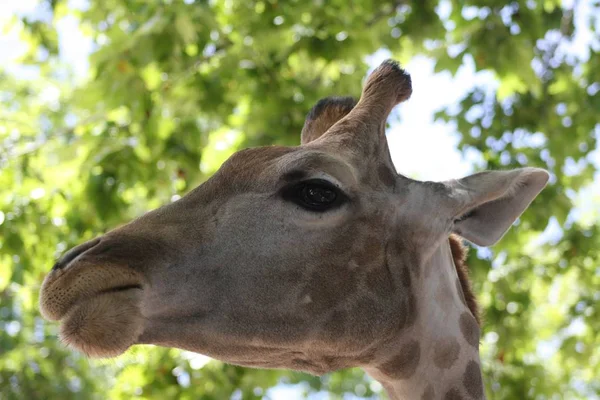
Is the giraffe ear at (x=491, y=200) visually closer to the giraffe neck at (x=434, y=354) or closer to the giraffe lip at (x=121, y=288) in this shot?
the giraffe neck at (x=434, y=354)

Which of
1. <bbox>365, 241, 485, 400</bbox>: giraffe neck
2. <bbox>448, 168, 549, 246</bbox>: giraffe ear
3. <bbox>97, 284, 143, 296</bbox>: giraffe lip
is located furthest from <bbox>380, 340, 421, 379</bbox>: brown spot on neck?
<bbox>97, 284, 143, 296</bbox>: giraffe lip

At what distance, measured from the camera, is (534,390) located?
6.11 m

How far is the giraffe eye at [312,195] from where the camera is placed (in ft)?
6.73

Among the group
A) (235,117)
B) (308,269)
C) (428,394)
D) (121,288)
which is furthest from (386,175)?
(235,117)

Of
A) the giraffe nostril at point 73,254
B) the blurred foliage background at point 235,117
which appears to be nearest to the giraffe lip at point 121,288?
the giraffe nostril at point 73,254

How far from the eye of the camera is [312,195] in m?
2.06

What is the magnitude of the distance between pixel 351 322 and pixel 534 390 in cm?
462

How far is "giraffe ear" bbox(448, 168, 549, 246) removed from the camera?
89.7 inches

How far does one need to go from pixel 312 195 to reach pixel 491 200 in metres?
0.64

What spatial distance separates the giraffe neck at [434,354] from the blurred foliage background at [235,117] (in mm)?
2696

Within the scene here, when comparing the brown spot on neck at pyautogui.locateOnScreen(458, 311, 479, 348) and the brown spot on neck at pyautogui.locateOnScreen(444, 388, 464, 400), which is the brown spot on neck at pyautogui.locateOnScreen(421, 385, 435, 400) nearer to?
the brown spot on neck at pyautogui.locateOnScreen(444, 388, 464, 400)

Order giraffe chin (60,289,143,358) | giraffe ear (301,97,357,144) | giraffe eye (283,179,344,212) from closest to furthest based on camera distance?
giraffe chin (60,289,143,358)
giraffe eye (283,179,344,212)
giraffe ear (301,97,357,144)

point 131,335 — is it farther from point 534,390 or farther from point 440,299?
point 534,390

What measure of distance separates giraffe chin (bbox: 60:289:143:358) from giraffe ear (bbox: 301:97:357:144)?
1.09 meters
